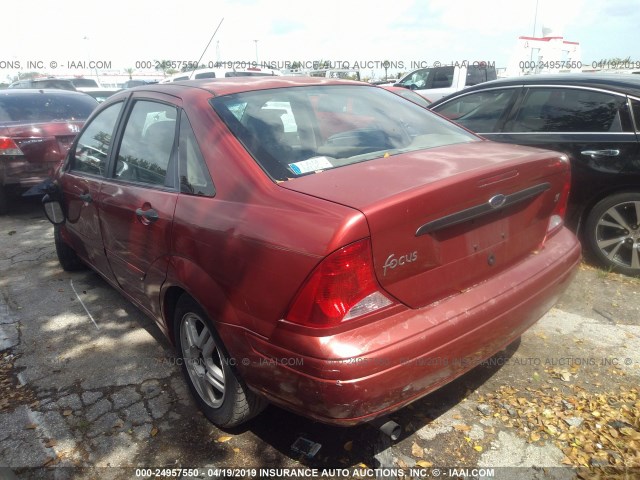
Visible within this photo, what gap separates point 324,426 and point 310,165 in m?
1.30

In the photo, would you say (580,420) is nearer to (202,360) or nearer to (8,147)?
(202,360)

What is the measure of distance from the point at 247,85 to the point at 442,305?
5.20ft

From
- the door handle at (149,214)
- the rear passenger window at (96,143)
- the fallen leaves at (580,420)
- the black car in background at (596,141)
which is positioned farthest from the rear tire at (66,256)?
the black car in background at (596,141)

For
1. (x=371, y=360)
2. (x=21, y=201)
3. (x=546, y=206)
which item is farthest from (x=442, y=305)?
(x=21, y=201)

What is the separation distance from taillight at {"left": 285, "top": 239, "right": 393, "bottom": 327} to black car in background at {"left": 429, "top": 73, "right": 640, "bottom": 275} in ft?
10.0

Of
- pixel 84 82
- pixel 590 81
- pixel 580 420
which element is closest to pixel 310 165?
pixel 580 420

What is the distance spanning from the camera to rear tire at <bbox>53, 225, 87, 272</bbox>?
447cm

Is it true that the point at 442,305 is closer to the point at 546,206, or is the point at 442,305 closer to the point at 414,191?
the point at 414,191

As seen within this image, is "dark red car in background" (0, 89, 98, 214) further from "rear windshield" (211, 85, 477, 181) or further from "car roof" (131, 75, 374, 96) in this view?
"rear windshield" (211, 85, 477, 181)

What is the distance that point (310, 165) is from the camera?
2.21m

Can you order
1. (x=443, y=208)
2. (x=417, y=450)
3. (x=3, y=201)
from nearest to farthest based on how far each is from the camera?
(x=443, y=208)
(x=417, y=450)
(x=3, y=201)

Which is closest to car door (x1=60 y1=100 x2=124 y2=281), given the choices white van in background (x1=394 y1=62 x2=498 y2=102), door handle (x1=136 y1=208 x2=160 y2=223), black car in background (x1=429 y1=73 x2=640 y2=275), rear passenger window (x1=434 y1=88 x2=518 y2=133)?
door handle (x1=136 y1=208 x2=160 y2=223)

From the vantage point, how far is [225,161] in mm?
2191

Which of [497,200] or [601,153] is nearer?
[497,200]
